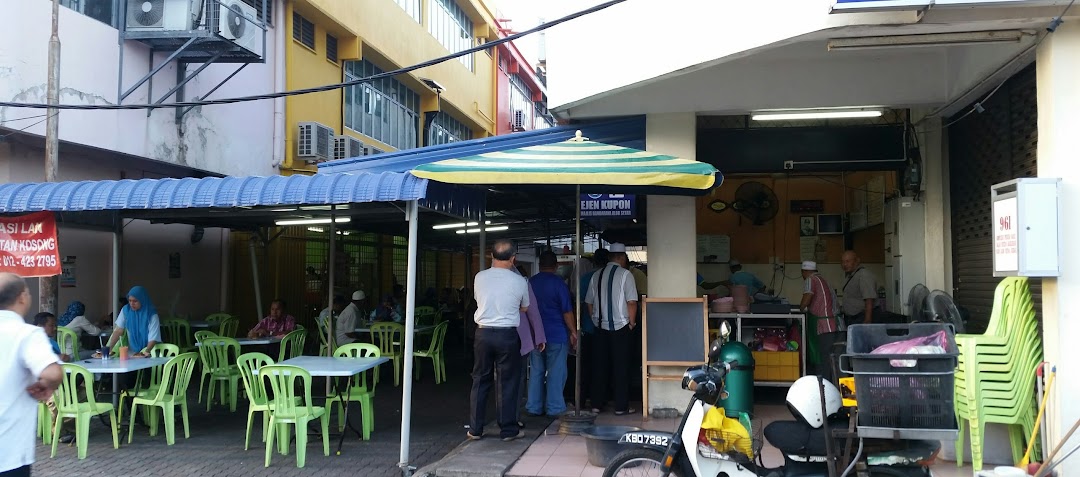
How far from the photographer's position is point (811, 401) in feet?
15.7

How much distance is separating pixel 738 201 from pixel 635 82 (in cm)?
455

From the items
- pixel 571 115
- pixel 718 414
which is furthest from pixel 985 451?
pixel 571 115

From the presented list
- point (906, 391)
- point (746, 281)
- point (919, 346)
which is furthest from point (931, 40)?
point (746, 281)

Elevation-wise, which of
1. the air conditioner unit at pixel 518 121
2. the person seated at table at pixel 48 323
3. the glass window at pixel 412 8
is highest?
the glass window at pixel 412 8

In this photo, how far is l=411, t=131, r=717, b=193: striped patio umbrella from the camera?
20.7 feet

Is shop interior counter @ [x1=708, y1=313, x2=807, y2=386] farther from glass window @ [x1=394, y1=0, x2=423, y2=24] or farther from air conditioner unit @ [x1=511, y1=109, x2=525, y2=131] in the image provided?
air conditioner unit @ [x1=511, y1=109, x2=525, y2=131]

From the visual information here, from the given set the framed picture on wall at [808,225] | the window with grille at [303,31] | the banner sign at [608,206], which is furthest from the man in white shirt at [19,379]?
the window with grille at [303,31]

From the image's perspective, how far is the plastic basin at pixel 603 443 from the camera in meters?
5.93

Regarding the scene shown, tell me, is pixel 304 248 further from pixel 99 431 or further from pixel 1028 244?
pixel 1028 244

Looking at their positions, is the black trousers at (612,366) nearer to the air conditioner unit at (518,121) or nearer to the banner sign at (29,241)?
the banner sign at (29,241)

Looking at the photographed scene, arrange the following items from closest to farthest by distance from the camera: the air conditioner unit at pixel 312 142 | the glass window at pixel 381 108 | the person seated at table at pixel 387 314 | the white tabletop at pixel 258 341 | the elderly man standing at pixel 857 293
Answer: the elderly man standing at pixel 857 293 < the white tabletop at pixel 258 341 < the person seated at table at pixel 387 314 < the air conditioner unit at pixel 312 142 < the glass window at pixel 381 108

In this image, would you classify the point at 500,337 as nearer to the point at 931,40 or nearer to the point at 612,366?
the point at 612,366

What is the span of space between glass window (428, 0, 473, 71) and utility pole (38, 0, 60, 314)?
13990mm

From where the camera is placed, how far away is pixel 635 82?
284 inches
